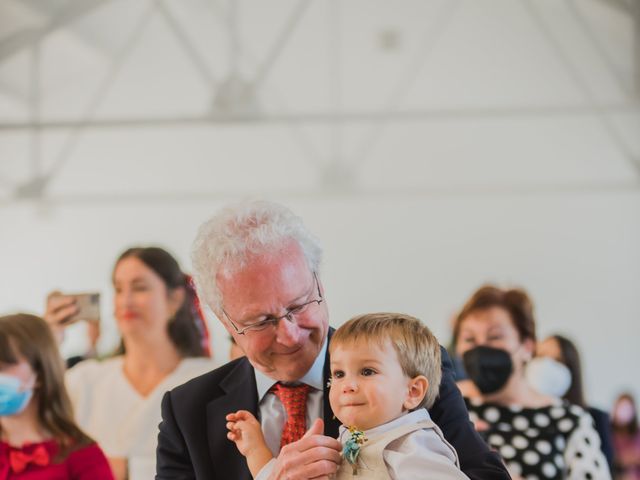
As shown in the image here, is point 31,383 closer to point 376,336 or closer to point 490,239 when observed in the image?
point 376,336

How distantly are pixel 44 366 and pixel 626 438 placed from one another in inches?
171

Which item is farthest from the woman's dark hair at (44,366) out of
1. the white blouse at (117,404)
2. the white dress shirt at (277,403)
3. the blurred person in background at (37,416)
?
the white dress shirt at (277,403)

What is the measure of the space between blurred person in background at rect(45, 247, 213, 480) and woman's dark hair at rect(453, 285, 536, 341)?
3.40 ft

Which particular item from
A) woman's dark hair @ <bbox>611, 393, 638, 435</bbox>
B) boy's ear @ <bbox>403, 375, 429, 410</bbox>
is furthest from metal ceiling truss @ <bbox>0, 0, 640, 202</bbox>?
boy's ear @ <bbox>403, 375, 429, 410</bbox>

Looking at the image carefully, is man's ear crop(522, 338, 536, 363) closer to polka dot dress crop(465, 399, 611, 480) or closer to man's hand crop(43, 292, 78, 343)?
polka dot dress crop(465, 399, 611, 480)

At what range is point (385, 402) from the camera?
1.63 meters

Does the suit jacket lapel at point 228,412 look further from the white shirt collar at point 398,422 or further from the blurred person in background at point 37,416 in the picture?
the blurred person in background at point 37,416

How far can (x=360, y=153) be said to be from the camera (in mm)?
6941

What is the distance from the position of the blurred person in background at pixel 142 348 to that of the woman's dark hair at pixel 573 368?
1.46 metres

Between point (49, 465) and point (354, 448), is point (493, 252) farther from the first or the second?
point (354, 448)

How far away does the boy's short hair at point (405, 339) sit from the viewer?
65.3 inches

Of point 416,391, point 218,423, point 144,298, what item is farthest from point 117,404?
point 416,391

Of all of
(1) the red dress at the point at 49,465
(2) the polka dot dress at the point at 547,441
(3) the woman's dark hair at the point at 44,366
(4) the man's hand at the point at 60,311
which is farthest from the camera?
(4) the man's hand at the point at 60,311

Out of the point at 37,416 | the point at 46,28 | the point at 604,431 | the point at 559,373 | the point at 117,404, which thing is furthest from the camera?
the point at 46,28
